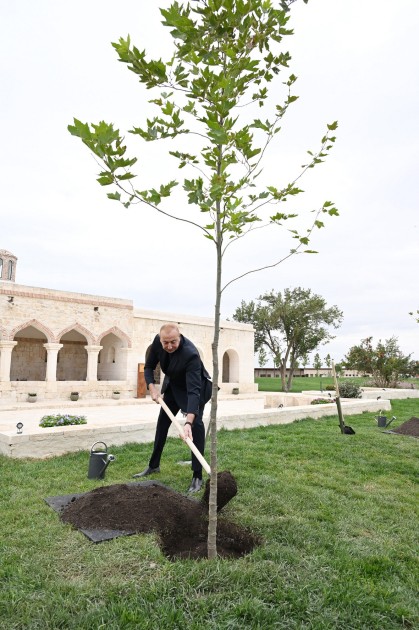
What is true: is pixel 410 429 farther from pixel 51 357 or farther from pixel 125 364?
pixel 51 357

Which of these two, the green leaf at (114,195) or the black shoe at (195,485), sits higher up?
the green leaf at (114,195)

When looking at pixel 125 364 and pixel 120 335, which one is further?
pixel 125 364

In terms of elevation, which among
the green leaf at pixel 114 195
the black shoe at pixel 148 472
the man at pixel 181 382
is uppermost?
the green leaf at pixel 114 195

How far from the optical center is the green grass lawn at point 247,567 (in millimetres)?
2266

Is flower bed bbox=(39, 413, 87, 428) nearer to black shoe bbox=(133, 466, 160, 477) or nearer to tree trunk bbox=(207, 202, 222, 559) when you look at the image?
black shoe bbox=(133, 466, 160, 477)

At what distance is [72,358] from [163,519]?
69.1 ft

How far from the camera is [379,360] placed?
24.2 metres

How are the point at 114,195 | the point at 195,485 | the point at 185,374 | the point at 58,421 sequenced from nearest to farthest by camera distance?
the point at 114,195 → the point at 195,485 → the point at 185,374 → the point at 58,421

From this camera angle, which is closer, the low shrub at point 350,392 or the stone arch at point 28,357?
the low shrub at point 350,392

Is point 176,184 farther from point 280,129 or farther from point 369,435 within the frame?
point 369,435

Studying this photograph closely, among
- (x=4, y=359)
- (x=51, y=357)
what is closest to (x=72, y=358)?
(x=51, y=357)

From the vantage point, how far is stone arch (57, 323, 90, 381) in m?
22.8

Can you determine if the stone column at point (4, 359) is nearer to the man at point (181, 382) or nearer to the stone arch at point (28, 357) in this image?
the stone arch at point (28, 357)

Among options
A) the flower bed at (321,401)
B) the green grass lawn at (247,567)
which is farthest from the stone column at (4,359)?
the green grass lawn at (247,567)
